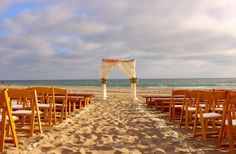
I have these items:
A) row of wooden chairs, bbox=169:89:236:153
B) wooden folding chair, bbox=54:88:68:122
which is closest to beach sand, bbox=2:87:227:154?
row of wooden chairs, bbox=169:89:236:153

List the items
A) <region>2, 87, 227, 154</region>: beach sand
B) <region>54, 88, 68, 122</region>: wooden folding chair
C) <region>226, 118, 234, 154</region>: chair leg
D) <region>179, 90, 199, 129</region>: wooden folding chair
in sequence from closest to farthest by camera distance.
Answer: <region>226, 118, 234, 154</region>: chair leg < <region>2, 87, 227, 154</region>: beach sand < <region>179, 90, 199, 129</region>: wooden folding chair < <region>54, 88, 68, 122</region>: wooden folding chair

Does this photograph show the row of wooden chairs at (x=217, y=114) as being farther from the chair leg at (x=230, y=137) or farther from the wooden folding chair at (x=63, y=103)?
the wooden folding chair at (x=63, y=103)

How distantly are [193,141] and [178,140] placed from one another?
10.7 inches

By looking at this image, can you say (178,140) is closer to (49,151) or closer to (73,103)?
(49,151)

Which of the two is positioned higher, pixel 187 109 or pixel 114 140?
pixel 187 109

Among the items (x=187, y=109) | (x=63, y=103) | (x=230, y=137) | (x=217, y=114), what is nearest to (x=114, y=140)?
(x=217, y=114)

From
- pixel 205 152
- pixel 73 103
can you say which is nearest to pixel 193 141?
pixel 205 152

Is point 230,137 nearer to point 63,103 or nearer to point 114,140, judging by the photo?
point 114,140

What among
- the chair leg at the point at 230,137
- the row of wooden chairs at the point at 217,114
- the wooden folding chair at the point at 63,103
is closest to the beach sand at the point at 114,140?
the row of wooden chairs at the point at 217,114

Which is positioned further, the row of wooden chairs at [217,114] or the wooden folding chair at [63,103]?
the wooden folding chair at [63,103]

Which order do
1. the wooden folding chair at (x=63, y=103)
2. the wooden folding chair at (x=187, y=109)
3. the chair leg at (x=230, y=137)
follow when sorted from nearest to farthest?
1. the chair leg at (x=230, y=137)
2. the wooden folding chair at (x=187, y=109)
3. the wooden folding chair at (x=63, y=103)

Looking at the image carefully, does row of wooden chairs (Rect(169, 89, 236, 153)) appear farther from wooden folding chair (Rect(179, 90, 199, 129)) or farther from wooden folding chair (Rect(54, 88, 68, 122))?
wooden folding chair (Rect(54, 88, 68, 122))

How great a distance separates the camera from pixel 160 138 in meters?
7.03

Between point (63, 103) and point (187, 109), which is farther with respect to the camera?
point (63, 103)
